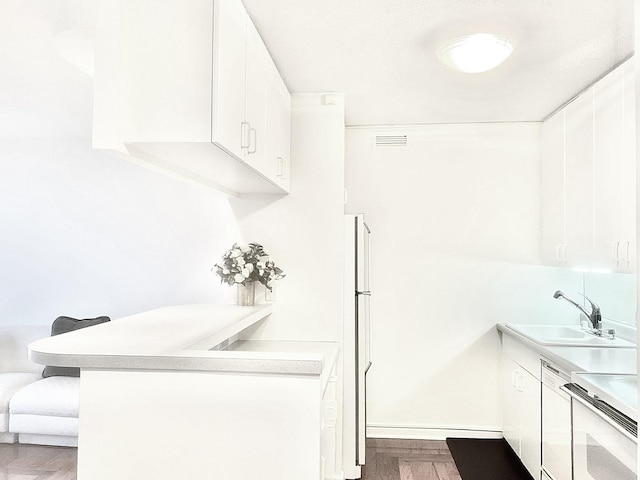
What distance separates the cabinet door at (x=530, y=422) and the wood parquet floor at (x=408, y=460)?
45 cm

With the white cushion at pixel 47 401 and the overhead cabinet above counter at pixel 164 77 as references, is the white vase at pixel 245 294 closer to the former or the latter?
the overhead cabinet above counter at pixel 164 77

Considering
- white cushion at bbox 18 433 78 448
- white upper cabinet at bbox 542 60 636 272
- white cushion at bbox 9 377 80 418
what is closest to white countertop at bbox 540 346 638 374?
white upper cabinet at bbox 542 60 636 272

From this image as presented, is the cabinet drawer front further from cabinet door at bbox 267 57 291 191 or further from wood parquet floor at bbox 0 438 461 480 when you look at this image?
cabinet door at bbox 267 57 291 191

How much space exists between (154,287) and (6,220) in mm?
1618

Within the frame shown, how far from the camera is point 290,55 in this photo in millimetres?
2428

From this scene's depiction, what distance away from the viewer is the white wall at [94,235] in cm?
423

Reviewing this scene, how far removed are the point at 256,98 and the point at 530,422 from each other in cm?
245

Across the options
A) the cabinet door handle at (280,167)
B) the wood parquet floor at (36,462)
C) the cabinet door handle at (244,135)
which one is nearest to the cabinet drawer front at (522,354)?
the cabinet door handle at (280,167)

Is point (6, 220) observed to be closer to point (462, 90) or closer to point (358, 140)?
point (358, 140)

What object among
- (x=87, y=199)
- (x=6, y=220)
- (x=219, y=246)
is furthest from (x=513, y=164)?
(x=6, y=220)

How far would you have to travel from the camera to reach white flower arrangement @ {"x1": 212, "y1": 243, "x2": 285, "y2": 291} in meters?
2.73

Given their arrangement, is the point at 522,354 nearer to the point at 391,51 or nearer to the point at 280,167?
the point at 280,167

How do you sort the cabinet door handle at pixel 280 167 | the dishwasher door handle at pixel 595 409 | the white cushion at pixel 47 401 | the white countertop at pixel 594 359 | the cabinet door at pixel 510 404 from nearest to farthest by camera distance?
1. the dishwasher door handle at pixel 595 409
2. the white countertop at pixel 594 359
3. the cabinet door handle at pixel 280 167
4. the cabinet door at pixel 510 404
5. the white cushion at pixel 47 401

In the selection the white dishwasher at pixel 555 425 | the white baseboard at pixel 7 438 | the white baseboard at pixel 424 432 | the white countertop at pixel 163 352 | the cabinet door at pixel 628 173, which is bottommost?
the white baseboard at pixel 7 438
